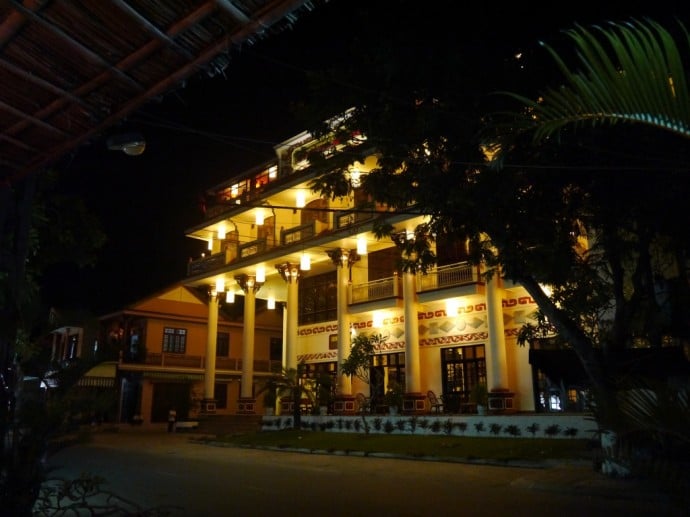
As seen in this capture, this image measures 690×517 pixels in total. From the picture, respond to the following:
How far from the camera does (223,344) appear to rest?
3919 centimetres

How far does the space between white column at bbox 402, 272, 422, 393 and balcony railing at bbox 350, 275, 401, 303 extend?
1.24 meters

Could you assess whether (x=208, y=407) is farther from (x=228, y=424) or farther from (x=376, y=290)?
(x=376, y=290)

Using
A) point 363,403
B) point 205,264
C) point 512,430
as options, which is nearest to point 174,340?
point 205,264

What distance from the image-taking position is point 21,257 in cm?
589

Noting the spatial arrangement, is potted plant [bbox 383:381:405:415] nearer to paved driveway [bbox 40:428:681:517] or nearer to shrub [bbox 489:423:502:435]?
shrub [bbox 489:423:502:435]

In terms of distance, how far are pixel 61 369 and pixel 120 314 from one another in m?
31.9

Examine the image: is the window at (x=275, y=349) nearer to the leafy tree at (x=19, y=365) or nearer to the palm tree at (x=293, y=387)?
the palm tree at (x=293, y=387)

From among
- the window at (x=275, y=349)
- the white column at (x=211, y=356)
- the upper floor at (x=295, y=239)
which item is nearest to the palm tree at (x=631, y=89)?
the upper floor at (x=295, y=239)

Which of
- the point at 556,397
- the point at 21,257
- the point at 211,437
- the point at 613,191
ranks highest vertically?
the point at 613,191

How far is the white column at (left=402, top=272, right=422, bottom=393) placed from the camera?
A: 74.1ft

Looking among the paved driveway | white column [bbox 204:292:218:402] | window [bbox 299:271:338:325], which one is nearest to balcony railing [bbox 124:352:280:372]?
white column [bbox 204:292:218:402]

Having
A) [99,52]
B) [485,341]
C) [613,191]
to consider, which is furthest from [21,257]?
[485,341]

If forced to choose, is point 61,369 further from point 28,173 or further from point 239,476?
point 239,476

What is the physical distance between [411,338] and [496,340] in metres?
3.63
